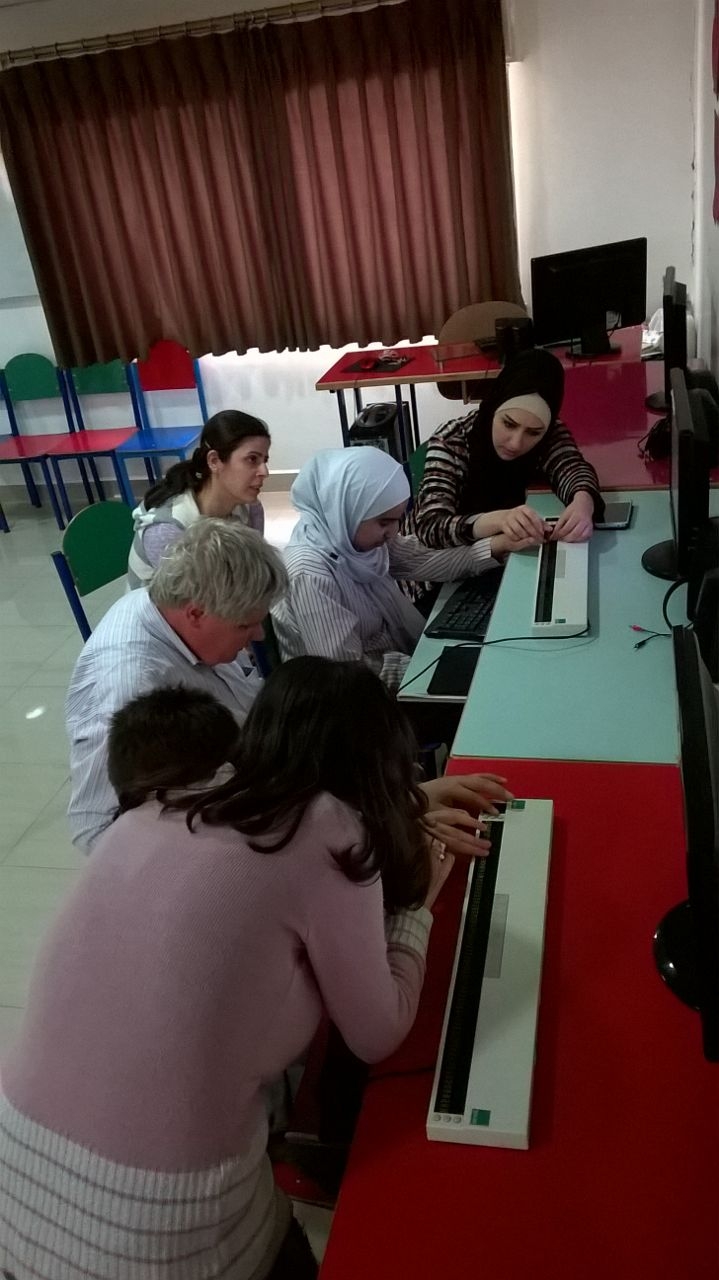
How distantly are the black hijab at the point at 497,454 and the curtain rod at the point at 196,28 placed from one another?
8.05 ft

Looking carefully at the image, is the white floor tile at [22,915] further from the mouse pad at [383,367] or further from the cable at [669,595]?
the mouse pad at [383,367]

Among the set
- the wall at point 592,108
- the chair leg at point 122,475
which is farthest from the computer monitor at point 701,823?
the chair leg at point 122,475

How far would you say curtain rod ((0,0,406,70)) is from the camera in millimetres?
3887

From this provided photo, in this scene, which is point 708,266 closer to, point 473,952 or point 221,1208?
→ point 473,952

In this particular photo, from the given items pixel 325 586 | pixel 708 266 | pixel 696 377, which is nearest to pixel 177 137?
pixel 708 266

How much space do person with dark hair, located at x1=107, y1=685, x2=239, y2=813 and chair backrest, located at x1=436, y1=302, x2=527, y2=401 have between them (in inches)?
126

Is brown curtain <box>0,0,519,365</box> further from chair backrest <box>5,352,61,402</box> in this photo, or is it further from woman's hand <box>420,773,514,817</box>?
woman's hand <box>420,773,514,817</box>

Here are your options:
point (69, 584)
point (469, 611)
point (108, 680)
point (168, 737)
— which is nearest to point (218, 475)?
point (69, 584)

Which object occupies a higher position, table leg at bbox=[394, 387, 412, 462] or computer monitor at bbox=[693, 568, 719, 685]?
computer monitor at bbox=[693, 568, 719, 685]

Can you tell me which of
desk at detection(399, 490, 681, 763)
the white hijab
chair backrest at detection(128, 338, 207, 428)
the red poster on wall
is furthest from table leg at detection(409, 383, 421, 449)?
desk at detection(399, 490, 681, 763)

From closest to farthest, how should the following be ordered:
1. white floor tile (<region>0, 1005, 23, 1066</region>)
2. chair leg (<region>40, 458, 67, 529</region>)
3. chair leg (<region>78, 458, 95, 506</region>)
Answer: white floor tile (<region>0, 1005, 23, 1066</region>) < chair leg (<region>40, 458, 67, 529</region>) < chair leg (<region>78, 458, 95, 506</region>)

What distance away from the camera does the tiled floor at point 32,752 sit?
2166 millimetres

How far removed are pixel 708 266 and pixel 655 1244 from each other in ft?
11.2

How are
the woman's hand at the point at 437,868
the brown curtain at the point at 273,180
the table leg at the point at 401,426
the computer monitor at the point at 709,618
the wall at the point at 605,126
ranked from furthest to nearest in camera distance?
the table leg at the point at 401,426 < the brown curtain at the point at 273,180 < the wall at the point at 605,126 < the computer monitor at the point at 709,618 < the woman's hand at the point at 437,868
